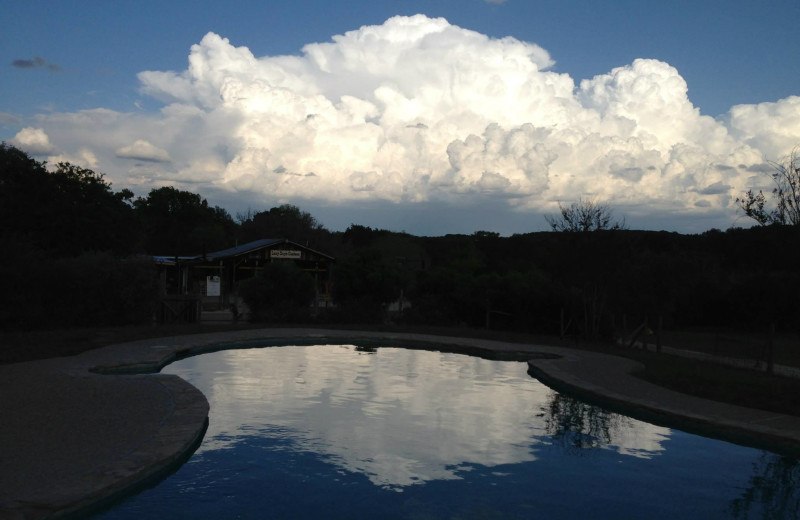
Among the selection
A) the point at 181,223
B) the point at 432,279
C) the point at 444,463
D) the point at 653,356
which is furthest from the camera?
the point at 181,223

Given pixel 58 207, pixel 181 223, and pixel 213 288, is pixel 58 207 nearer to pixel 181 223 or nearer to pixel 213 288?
pixel 213 288

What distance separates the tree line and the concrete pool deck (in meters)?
3.51

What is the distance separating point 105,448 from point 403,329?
13368 mm

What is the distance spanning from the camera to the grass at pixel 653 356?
9.88 m

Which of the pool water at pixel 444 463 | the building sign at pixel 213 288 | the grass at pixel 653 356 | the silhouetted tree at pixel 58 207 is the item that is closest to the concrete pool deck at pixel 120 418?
the pool water at pixel 444 463

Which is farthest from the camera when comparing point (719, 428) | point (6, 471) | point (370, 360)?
point (370, 360)

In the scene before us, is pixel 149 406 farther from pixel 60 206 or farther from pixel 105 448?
pixel 60 206

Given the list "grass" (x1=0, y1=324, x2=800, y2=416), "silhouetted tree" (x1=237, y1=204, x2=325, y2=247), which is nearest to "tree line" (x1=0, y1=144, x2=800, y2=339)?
"grass" (x1=0, y1=324, x2=800, y2=416)

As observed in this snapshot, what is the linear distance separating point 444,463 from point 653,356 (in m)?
10.3

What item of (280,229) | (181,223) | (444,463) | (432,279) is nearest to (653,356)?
(432,279)

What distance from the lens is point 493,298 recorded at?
21188 mm

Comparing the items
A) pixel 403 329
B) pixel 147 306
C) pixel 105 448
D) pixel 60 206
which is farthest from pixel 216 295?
pixel 105 448

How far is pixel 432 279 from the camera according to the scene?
73.9 feet

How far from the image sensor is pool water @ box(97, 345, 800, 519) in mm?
5668
